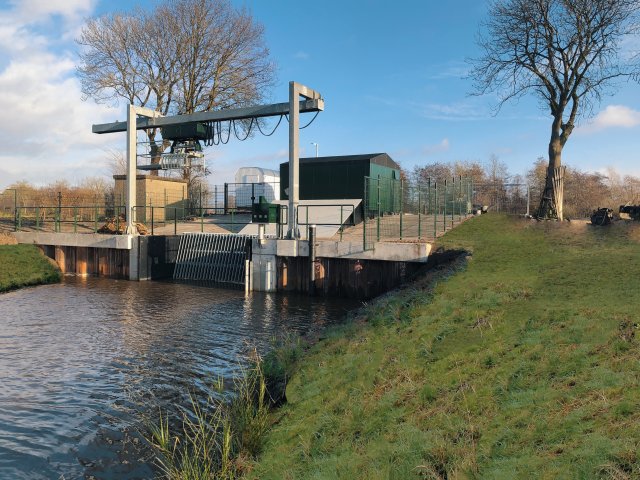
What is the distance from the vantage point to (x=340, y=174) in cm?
2505

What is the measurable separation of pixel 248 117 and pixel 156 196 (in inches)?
398

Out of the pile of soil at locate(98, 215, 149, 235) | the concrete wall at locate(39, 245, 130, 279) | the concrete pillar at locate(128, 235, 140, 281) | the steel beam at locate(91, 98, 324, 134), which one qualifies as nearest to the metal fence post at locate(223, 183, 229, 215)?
the pile of soil at locate(98, 215, 149, 235)

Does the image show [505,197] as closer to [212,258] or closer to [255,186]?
[212,258]

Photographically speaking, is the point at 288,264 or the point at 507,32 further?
the point at 507,32

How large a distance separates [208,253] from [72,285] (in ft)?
17.5

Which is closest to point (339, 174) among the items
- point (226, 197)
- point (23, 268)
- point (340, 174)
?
point (340, 174)

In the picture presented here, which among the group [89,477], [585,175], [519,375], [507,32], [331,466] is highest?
[507,32]

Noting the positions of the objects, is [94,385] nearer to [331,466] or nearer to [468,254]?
[331,466]

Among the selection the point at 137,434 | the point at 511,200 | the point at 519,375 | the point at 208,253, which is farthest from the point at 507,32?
the point at 137,434

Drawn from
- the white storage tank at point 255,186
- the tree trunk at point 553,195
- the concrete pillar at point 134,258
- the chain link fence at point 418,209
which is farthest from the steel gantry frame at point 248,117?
the tree trunk at point 553,195

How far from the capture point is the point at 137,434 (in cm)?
621

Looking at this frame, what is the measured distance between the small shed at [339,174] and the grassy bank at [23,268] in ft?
39.1

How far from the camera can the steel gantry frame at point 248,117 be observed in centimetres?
1723

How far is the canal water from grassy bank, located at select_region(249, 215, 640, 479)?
2.02 meters
